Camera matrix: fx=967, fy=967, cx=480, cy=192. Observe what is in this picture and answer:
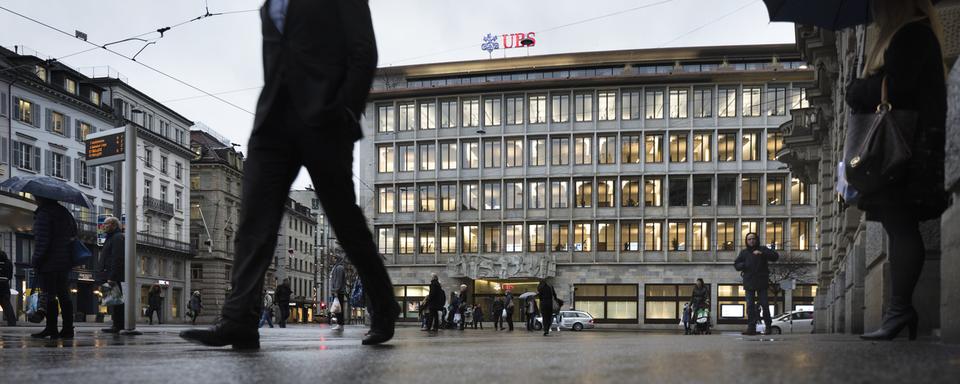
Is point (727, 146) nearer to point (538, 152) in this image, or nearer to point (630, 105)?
point (630, 105)

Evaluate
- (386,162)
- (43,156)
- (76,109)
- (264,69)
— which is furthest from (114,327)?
(386,162)

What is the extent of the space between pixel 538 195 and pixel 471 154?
18.1 feet

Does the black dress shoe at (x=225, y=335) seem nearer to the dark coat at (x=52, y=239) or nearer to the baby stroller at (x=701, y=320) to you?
the dark coat at (x=52, y=239)

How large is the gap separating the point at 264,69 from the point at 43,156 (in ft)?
183

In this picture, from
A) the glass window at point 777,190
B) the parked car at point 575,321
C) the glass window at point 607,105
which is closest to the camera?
the parked car at point 575,321

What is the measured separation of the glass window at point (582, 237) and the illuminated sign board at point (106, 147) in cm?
5203

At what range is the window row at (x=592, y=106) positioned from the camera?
61562mm

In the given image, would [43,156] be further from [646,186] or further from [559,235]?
[646,186]

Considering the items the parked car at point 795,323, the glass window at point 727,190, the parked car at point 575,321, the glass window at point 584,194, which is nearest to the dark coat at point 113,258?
the parked car at point 795,323

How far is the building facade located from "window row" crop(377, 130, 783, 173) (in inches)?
816

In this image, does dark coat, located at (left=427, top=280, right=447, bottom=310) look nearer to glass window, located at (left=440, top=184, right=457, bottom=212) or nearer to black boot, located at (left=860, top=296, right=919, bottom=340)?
black boot, located at (left=860, top=296, right=919, bottom=340)

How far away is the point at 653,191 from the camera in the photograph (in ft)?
205

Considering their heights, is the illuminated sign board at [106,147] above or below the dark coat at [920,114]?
above

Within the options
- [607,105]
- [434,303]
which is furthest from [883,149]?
[607,105]
